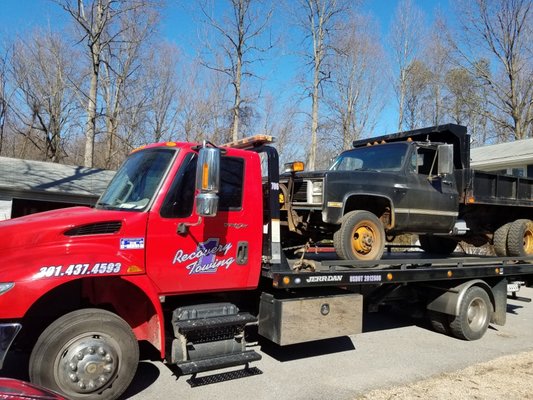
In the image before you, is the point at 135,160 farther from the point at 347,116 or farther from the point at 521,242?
the point at 347,116

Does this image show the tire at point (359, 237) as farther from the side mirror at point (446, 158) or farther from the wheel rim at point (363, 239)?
the side mirror at point (446, 158)

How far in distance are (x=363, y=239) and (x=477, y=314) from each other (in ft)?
8.49

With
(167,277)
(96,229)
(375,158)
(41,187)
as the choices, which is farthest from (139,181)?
(41,187)

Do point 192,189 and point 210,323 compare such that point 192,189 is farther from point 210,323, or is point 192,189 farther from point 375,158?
point 375,158

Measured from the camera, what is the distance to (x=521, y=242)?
28.7ft

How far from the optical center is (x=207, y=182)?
4.32 meters

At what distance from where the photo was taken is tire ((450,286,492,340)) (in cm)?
711

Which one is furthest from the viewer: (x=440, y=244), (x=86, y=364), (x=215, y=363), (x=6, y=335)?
(x=440, y=244)

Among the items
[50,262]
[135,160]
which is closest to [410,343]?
[135,160]

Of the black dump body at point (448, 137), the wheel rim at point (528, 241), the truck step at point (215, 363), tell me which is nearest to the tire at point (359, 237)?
the truck step at point (215, 363)

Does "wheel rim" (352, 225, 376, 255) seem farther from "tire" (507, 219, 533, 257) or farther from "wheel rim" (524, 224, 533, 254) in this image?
"wheel rim" (524, 224, 533, 254)

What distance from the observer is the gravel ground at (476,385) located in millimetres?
4871

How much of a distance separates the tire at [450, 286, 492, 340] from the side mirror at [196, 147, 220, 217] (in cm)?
469

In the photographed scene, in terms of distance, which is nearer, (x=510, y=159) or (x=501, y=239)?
(x=501, y=239)
